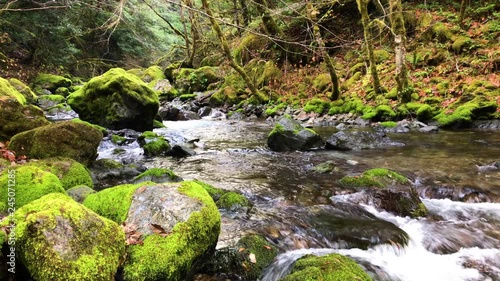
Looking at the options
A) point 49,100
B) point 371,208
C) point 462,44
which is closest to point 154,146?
point 371,208

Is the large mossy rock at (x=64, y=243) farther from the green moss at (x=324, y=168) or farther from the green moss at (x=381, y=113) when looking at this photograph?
the green moss at (x=381, y=113)

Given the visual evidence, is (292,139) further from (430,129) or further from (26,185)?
(26,185)

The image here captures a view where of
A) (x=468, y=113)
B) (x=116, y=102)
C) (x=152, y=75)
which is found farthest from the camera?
(x=152, y=75)

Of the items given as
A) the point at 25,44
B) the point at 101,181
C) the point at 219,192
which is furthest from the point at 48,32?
the point at 219,192

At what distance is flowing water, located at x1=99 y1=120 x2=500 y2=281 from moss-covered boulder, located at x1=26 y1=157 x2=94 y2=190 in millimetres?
2160

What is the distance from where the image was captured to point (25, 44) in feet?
70.6

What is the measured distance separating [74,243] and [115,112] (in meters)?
10.5

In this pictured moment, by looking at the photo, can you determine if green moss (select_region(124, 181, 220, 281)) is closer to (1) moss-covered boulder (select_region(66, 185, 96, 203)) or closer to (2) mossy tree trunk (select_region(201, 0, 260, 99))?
(1) moss-covered boulder (select_region(66, 185, 96, 203))

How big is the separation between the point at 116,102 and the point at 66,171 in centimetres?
749

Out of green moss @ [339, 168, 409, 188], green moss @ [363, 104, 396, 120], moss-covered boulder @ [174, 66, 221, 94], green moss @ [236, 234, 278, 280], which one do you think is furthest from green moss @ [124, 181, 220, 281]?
moss-covered boulder @ [174, 66, 221, 94]

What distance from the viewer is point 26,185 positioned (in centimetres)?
357

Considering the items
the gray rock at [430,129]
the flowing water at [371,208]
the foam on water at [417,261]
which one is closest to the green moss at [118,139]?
the flowing water at [371,208]

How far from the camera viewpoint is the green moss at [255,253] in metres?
3.40

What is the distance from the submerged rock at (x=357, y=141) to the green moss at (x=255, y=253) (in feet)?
19.7
